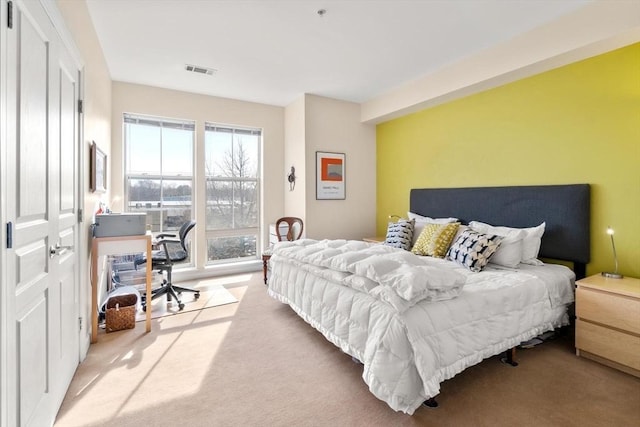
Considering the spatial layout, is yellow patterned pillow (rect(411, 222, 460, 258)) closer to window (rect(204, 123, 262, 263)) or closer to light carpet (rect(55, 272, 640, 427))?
light carpet (rect(55, 272, 640, 427))

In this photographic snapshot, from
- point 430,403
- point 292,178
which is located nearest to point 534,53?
point 430,403

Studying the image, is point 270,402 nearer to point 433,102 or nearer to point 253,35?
point 253,35

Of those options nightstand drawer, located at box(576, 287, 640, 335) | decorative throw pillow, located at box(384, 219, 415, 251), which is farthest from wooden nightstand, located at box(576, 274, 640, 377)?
decorative throw pillow, located at box(384, 219, 415, 251)

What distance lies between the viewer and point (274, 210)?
5297mm

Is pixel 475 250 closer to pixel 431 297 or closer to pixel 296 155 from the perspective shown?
pixel 431 297

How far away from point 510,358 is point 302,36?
331cm

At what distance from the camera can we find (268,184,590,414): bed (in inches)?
68.4

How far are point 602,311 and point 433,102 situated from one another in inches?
114

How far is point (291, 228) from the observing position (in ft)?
15.9

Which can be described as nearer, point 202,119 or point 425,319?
point 425,319

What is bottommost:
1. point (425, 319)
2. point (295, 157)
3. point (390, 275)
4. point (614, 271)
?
point (425, 319)

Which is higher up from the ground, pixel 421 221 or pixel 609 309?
pixel 421 221

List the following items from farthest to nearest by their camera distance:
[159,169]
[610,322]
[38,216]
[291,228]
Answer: [291,228], [159,169], [610,322], [38,216]

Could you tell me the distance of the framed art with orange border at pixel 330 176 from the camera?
190 inches
